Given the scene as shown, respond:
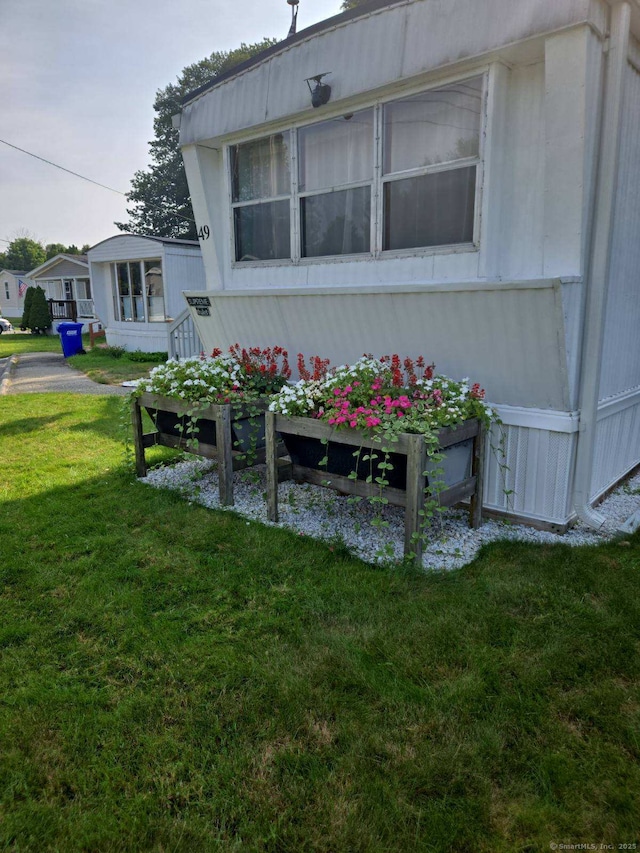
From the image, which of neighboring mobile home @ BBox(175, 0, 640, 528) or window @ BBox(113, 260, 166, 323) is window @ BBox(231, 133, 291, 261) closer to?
neighboring mobile home @ BBox(175, 0, 640, 528)

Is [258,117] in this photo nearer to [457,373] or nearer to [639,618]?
[457,373]

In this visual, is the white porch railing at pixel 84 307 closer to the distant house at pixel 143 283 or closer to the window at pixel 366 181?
the distant house at pixel 143 283

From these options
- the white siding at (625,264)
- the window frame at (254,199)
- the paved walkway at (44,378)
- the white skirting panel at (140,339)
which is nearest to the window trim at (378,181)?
the window frame at (254,199)

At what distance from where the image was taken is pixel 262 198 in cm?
475

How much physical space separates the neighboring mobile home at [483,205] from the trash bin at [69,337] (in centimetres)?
1203

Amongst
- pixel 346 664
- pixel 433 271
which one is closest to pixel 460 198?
pixel 433 271

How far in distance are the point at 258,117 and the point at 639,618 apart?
4178 millimetres

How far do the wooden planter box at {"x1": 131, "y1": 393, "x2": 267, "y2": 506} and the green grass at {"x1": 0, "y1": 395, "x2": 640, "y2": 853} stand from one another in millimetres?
713

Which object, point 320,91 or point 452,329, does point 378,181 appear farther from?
point 452,329

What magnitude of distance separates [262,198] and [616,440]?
3.38m

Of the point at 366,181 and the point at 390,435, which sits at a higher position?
the point at 366,181

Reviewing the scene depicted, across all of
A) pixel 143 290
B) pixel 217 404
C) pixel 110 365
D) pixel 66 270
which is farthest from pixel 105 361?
pixel 66 270

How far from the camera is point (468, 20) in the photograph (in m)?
3.14

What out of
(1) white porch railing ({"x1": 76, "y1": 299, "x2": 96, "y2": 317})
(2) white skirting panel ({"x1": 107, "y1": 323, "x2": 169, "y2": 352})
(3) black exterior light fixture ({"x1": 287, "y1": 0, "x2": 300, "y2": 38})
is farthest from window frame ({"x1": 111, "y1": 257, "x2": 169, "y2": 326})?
(3) black exterior light fixture ({"x1": 287, "y1": 0, "x2": 300, "y2": 38})
